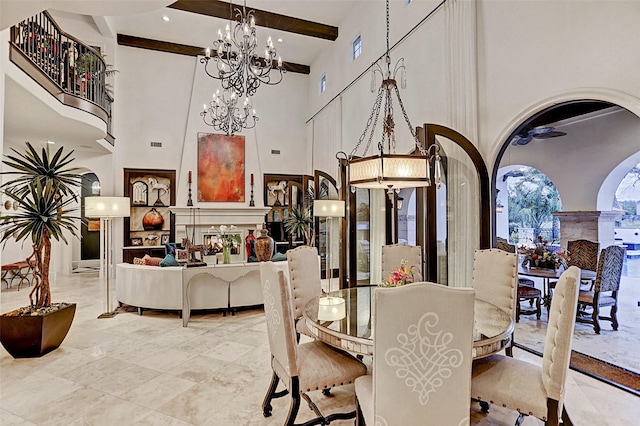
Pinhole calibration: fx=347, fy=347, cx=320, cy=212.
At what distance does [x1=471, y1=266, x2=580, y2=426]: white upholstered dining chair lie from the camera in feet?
5.60

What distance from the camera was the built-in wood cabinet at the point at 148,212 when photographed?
850 cm

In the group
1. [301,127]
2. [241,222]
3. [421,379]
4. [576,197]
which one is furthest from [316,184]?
[421,379]

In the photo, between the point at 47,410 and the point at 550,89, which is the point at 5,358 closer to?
the point at 47,410

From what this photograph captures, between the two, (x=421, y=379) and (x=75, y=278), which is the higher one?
(x=421, y=379)

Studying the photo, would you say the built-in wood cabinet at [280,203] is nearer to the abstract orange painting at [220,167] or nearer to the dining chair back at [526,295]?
the abstract orange painting at [220,167]

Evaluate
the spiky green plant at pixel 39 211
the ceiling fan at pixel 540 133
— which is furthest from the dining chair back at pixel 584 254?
the spiky green plant at pixel 39 211

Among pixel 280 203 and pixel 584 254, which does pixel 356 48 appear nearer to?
pixel 280 203

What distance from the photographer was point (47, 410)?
2590 millimetres

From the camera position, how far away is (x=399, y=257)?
11.9 feet

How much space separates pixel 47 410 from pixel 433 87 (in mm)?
5297

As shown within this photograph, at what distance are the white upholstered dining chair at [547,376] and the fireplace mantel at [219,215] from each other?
7631mm

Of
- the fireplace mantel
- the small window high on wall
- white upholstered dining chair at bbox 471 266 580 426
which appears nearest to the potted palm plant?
white upholstered dining chair at bbox 471 266 580 426

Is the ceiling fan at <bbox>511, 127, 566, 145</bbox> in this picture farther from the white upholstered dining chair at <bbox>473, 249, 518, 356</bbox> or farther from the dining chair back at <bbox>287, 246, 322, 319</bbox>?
the dining chair back at <bbox>287, 246, 322, 319</bbox>

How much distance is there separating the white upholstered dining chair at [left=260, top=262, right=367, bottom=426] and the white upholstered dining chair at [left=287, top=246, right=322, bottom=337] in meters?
0.84
